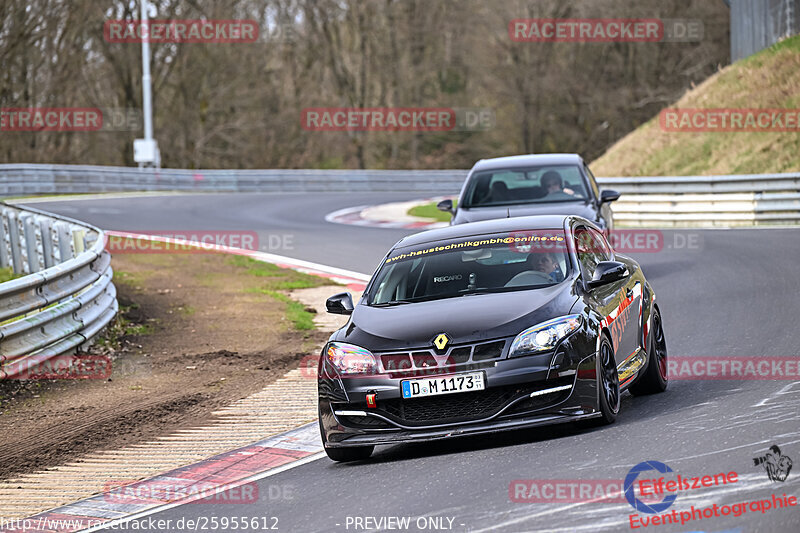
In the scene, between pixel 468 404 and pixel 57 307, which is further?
pixel 57 307

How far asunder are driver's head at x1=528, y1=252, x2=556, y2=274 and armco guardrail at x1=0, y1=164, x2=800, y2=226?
1609 centimetres

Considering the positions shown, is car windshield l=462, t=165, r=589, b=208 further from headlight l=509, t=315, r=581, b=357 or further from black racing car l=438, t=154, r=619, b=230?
headlight l=509, t=315, r=581, b=357

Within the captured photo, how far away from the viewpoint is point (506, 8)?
58.5m

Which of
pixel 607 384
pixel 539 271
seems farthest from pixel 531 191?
pixel 607 384

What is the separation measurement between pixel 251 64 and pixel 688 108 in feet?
95.4

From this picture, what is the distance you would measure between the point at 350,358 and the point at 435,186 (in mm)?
36404

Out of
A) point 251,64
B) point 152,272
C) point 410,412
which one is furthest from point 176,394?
point 251,64
